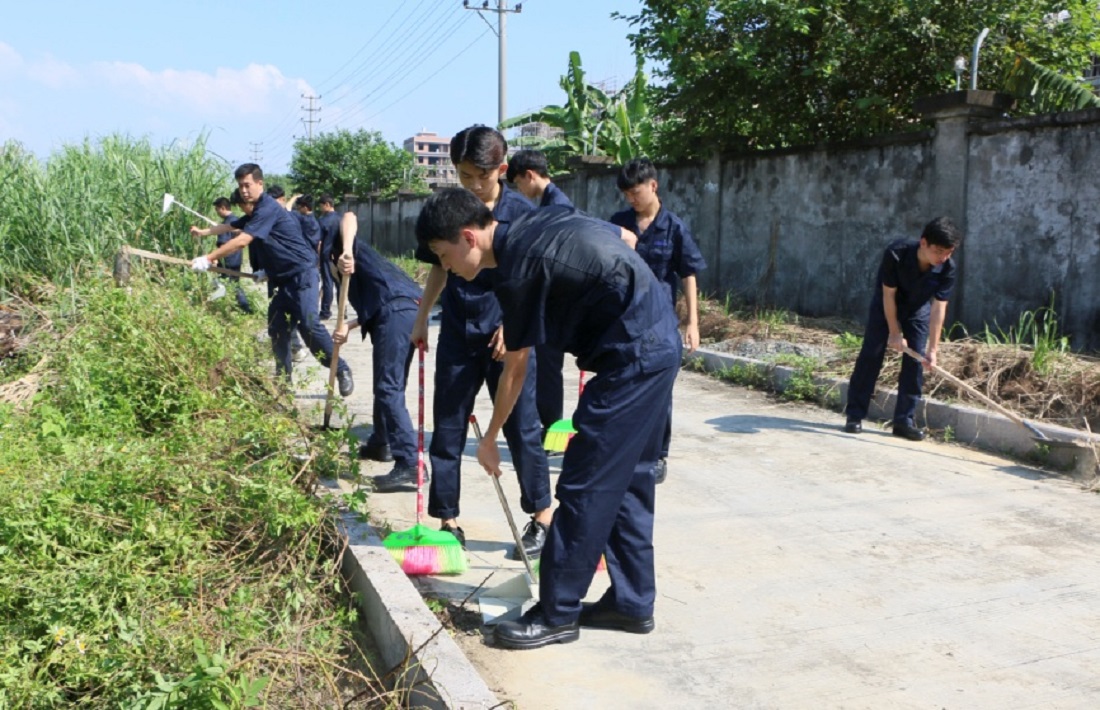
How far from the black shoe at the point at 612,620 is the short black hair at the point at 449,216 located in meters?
1.42

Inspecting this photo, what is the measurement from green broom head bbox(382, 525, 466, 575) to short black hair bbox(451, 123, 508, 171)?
158 cm

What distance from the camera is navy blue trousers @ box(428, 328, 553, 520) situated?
4.57m

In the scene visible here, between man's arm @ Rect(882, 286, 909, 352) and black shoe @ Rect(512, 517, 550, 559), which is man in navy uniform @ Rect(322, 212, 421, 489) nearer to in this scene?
black shoe @ Rect(512, 517, 550, 559)

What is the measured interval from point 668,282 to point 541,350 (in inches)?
42.5

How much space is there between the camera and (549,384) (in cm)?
561

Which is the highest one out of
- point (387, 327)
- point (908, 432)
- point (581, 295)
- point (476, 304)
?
point (581, 295)

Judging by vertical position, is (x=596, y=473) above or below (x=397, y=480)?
above

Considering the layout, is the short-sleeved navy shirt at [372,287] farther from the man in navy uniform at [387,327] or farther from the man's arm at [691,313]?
the man's arm at [691,313]

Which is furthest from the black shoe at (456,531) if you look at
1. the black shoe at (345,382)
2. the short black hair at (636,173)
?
the black shoe at (345,382)

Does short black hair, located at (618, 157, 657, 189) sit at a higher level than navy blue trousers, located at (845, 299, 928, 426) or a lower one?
higher

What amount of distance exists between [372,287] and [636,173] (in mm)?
1644

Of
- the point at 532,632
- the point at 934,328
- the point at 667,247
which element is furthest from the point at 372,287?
the point at 934,328

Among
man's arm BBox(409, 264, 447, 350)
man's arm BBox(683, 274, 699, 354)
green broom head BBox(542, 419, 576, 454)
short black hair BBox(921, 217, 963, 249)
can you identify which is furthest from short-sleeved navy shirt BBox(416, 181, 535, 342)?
short black hair BBox(921, 217, 963, 249)

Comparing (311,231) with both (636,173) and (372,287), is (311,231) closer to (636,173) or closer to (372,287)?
(372,287)
